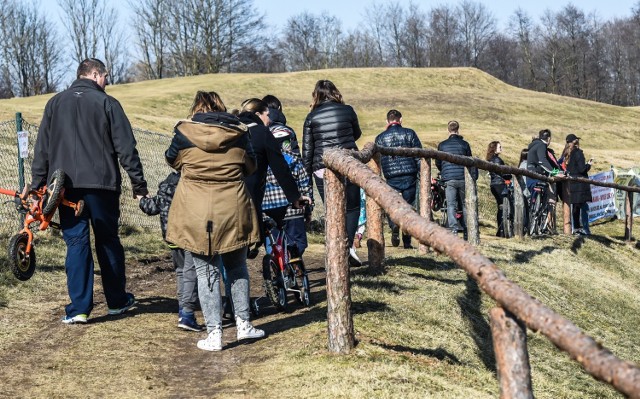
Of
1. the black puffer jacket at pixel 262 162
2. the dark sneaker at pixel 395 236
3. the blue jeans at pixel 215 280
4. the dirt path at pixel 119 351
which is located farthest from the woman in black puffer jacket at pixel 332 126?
the dark sneaker at pixel 395 236

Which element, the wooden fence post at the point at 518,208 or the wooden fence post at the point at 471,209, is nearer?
the wooden fence post at the point at 471,209

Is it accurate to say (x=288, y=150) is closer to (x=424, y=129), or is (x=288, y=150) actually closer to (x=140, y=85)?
(x=424, y=129)

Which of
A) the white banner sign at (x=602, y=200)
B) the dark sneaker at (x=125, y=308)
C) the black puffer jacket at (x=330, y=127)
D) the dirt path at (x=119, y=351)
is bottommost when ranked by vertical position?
the white banner sign at (x=602, y=200)

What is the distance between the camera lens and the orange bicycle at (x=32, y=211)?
278 inches

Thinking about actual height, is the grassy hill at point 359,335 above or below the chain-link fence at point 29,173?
below

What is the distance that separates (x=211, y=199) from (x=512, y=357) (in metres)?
3.08

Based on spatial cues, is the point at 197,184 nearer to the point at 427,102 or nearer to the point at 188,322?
the point at 188,322

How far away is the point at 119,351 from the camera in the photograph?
6449 mm

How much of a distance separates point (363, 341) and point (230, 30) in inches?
2940

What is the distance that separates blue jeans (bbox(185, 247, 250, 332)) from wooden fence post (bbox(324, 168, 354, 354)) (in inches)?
31.2

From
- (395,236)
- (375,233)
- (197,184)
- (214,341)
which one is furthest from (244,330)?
(395,236)

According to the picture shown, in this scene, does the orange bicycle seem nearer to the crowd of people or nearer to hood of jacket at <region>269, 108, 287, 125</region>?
the crowd of people

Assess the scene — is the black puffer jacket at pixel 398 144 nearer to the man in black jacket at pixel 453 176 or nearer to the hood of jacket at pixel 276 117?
the man in black jacket at pixel 453 176

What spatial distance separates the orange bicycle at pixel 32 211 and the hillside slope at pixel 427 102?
1177 inches
